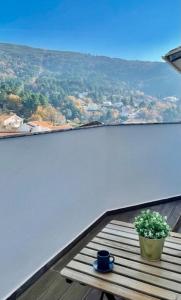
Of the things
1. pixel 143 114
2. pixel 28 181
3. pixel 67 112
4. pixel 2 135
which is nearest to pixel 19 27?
pixel 67 112

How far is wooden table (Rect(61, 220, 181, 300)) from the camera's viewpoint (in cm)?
120

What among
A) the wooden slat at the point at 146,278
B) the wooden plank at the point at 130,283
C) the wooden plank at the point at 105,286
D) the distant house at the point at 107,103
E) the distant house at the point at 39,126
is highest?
the distant house at the point at 107,103

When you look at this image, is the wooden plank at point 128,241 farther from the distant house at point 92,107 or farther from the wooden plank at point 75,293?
the distant house at point 92,107

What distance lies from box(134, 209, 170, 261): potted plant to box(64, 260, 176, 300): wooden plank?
20 centimetres

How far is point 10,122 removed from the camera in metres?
1.96

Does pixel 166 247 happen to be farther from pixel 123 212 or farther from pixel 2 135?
pixel 123 212

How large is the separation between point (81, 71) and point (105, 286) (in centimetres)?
235

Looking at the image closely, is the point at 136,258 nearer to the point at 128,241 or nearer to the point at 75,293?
the point at 128,241

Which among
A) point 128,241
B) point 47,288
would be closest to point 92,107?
point 128,241

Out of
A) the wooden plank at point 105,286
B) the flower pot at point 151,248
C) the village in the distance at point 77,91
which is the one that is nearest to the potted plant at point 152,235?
the flower pot at point 151,248

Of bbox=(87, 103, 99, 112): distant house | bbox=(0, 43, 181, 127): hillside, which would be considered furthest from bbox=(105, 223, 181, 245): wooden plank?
bbox=(87, 103, 99, 112): distant house

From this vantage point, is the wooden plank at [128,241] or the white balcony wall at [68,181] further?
the white balcony wall at [68,181]

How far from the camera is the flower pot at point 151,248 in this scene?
4.58ft

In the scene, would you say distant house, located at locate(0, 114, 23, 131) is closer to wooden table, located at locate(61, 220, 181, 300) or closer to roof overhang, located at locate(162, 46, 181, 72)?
wooden table, located at locate(61, 220, 181, 300)
